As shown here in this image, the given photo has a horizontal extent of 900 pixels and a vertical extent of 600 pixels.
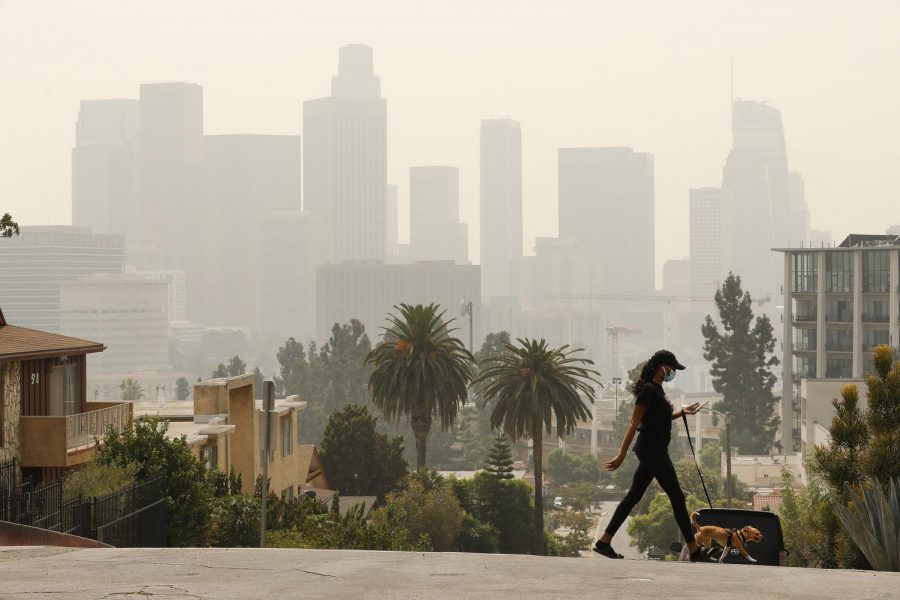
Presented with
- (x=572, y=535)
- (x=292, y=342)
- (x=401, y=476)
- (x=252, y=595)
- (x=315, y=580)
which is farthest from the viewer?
(x=292, y=342)

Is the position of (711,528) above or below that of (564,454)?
above

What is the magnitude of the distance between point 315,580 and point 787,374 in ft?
453

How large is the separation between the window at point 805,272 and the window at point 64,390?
389 ft

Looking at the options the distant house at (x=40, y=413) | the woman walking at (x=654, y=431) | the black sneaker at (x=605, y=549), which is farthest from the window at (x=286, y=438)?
the woman walking at (x=654, y=431)

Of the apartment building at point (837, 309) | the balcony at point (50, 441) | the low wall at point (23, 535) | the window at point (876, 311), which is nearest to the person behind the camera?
the low wall at point (23, 535)

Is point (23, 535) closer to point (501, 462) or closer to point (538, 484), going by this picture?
point (538, 484)

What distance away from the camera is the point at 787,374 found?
142500mm

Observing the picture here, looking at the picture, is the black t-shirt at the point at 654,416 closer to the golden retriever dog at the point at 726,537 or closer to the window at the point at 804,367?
the golden retriever dog at the point at 726,537

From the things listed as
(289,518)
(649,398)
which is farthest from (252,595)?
(289,518)

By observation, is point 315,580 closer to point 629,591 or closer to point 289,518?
point 629,591

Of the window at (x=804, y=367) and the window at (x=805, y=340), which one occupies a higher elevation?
the window at (x=805, y=340)

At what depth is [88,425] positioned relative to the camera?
30.8 metres

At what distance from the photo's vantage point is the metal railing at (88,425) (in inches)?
1177

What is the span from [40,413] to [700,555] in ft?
72.2
